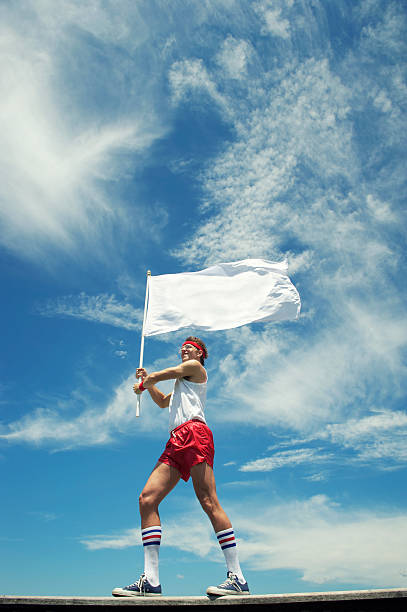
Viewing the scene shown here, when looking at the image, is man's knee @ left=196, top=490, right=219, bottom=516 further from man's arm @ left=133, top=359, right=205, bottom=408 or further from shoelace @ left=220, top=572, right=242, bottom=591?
man's arm @ left=133, top=359, right=205, bottom=408

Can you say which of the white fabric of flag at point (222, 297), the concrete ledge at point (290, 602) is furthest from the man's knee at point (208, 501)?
the white fabric of flag at point (222, 297)

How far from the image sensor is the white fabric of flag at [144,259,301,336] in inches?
348

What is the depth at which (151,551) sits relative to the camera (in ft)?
18.9

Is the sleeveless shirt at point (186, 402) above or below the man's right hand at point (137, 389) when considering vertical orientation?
below

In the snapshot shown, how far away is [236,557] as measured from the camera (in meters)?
5.80

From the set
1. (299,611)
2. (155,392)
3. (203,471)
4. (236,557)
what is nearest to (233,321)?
(155,392)

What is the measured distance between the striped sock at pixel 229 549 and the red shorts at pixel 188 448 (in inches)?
32.8

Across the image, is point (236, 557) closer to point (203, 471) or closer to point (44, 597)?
point (203, 471)

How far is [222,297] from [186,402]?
9.86ft

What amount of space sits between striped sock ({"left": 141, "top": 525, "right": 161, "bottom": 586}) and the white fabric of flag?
372 centimetres

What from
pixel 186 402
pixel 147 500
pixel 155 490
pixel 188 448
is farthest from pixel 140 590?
pixel 186 402

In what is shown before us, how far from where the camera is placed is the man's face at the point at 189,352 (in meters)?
7.32

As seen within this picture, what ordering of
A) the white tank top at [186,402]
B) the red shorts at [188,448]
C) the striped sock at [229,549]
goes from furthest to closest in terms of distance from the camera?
the white tank top at [186,402] → the red shorts at [188,448] → the striped sock at [229,549]

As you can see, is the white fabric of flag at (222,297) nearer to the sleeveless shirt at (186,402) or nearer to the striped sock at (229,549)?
the sleeveless shirt at (186,402)
